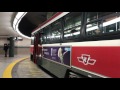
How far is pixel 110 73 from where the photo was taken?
4.49 meters

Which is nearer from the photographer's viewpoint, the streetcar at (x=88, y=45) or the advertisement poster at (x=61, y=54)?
the streetcar at (x=88, y=45)

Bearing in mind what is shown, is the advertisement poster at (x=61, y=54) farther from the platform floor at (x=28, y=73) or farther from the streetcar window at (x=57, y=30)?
the platform floor at (x=28, y=73)

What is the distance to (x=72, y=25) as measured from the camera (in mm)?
6980

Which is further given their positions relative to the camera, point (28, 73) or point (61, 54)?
point (28, 73)

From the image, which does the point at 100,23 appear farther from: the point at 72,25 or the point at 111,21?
the point at 72,25

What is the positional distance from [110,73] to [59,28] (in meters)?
4.33

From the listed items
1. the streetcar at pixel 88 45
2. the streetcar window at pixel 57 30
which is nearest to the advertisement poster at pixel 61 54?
the streetcar at pixel 88 45

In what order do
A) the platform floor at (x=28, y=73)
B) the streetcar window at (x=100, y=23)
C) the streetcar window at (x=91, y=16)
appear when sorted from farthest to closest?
the platform floor at (x=28, y=73) → the streetcar window at (x=91, y=16) → the streetcar window at (x=100, y=23)

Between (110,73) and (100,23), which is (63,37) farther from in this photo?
(110,73)

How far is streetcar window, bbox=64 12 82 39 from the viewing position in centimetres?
644

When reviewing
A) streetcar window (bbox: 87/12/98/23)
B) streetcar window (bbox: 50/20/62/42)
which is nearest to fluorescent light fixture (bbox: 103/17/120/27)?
streetcar window (bbox: 87/12/98/23)

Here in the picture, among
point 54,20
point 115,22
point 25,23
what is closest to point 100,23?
point 115,22

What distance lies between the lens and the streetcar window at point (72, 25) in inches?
253

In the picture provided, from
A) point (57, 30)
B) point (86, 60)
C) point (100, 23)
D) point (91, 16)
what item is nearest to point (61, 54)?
point (57, 30)
